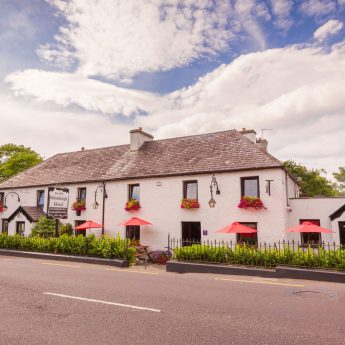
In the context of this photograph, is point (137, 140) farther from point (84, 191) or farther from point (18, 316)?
point (18, 316)

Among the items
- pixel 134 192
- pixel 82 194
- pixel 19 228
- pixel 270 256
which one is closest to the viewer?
pixel 270 256

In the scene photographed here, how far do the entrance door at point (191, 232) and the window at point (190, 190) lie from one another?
176 centimetres

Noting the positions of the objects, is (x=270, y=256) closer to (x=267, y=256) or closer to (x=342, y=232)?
(x=267, y=256)

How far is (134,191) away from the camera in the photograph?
22125 millimetres

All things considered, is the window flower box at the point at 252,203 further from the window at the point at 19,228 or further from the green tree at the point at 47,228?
the window at the point at 19,228

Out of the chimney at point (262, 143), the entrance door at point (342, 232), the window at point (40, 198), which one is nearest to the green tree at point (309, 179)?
the chimney at point (262, 143)

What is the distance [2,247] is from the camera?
20344mm

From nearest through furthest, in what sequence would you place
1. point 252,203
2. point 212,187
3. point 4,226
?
1. point 252,203
2. point 212,187
3. point 4,226

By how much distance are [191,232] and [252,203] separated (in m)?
4.54

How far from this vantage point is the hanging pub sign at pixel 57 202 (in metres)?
16.2

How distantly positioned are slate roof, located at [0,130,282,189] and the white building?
7cm

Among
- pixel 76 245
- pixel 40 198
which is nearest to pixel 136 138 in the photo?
pixel 40 198

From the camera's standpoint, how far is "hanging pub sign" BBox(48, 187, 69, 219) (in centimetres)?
1617

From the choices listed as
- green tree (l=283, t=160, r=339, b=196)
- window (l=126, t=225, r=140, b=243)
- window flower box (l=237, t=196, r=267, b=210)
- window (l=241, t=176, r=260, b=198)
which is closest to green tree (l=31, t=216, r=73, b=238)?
window (l=126, t=225, r=140, b=243)
